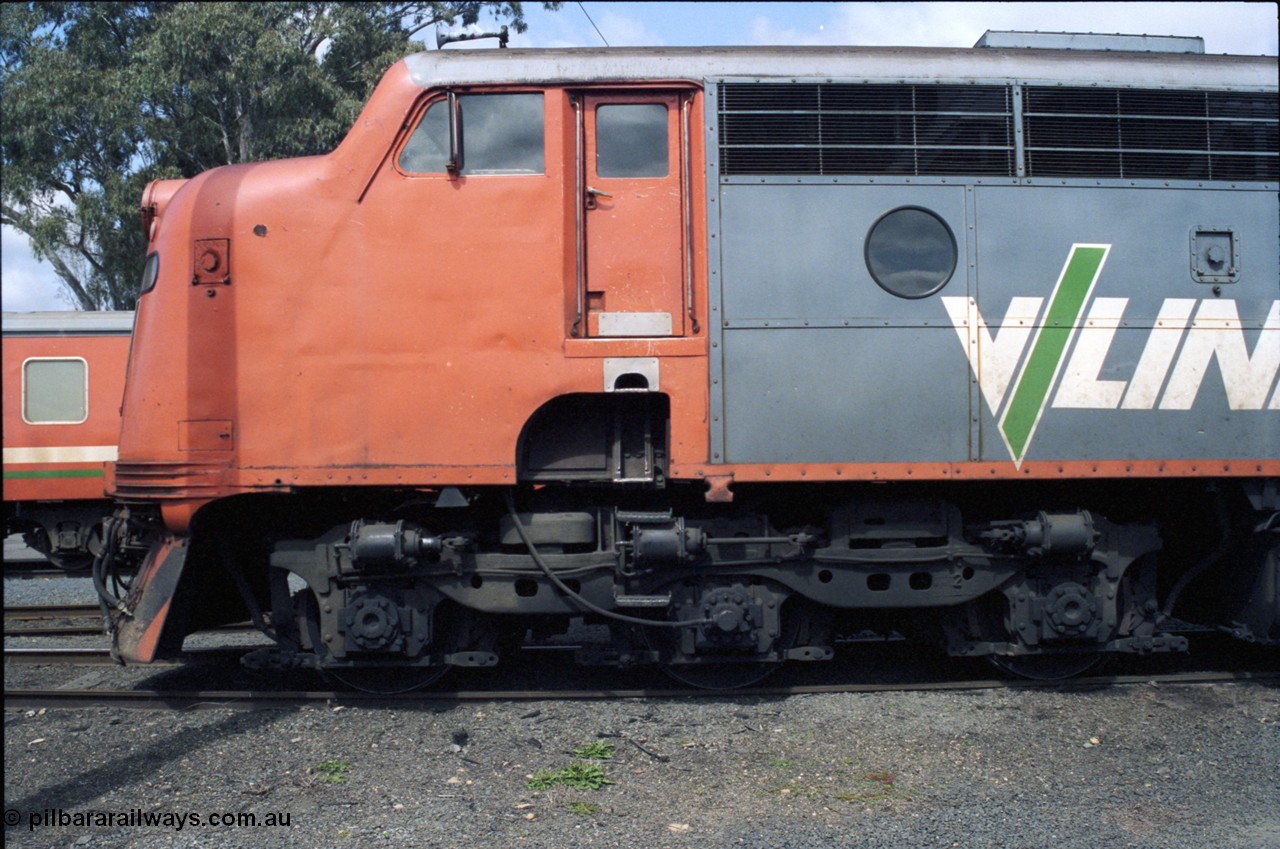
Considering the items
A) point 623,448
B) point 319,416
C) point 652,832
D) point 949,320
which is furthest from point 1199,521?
point 319,416

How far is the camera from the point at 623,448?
5.40m

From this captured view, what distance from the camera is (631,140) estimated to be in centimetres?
532

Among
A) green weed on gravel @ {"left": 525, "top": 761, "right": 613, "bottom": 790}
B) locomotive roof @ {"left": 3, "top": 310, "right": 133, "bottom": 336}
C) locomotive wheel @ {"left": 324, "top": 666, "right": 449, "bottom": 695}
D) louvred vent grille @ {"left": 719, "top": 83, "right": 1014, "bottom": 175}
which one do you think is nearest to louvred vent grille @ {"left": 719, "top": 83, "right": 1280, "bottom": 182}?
louvred vent grille @ {"left": 719, "top": 83, "right": 1014, "bottom": 175}

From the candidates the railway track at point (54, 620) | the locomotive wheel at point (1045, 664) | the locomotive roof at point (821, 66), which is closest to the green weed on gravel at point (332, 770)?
the railway track at point (54, 620)

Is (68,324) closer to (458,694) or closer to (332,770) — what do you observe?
(458,694)

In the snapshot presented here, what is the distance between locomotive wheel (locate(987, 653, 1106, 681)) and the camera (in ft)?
18.9

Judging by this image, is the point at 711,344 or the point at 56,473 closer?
the point at 711,344

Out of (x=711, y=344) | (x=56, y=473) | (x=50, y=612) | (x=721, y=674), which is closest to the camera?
(x=711, y=344)

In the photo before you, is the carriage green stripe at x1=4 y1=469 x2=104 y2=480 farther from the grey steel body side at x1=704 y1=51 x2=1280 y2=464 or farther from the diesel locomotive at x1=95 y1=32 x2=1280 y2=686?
the grey steel body side at x1=704 y1=51 x2=1280 y2=464

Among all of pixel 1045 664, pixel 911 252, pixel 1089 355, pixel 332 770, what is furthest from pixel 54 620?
pixel 1089 355

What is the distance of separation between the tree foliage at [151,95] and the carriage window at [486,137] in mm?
10803

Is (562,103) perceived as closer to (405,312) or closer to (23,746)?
(405,312)

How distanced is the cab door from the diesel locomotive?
0.02 m

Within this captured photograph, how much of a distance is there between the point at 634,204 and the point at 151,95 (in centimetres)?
1313
